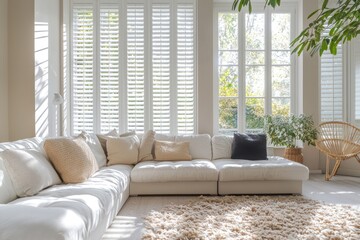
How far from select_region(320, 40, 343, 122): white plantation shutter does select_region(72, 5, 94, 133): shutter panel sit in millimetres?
3947

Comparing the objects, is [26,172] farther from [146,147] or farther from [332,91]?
[332,91]

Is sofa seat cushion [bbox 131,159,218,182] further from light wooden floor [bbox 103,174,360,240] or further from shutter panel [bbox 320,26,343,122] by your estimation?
shutter panel [bbox 320,26,343,122]

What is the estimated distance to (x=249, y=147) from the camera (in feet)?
15.1

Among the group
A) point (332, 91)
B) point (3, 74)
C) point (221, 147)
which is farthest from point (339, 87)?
point (3, 74)

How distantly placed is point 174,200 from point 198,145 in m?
1.14

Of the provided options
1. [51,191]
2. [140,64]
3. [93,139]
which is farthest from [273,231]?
[140,64]

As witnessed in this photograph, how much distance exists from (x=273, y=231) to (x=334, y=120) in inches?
136

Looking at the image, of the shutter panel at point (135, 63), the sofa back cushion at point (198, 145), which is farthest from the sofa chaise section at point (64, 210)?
the shutter panel at point (135, 63)

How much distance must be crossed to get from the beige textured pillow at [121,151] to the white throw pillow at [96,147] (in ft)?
0.37

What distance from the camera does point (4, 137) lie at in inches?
175

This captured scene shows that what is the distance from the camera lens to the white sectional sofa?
5.73ft

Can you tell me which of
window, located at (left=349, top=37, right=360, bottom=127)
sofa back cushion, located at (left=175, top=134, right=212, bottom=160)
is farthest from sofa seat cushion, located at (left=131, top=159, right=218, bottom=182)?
window, located at (left=349, top=37, right=360, bottom=127)

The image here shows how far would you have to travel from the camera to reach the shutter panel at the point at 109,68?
542cm

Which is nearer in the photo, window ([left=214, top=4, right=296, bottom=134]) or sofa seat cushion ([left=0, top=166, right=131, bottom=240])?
sofa seat cushion ([left=0, top=166, right=131, bottom=240])
